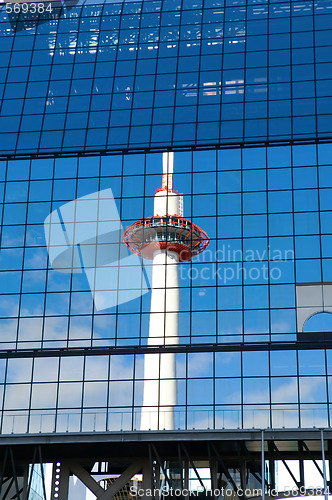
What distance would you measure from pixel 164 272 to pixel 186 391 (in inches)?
388

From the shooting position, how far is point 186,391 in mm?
58156

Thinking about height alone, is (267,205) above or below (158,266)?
above

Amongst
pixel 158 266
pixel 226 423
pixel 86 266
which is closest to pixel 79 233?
pixel 86 266

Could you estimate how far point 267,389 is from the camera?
57438 mm

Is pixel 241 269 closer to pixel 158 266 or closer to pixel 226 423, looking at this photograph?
pixel 158 266

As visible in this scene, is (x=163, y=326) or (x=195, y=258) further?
(x=195, y=258)

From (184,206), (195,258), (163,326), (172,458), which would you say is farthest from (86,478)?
(184,206)

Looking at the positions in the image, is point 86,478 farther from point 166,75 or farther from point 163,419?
point 166,75

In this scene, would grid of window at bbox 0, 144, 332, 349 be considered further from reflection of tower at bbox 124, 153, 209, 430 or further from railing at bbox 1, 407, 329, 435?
railing at bbox 1, 407, 329, 435

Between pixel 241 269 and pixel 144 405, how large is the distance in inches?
496

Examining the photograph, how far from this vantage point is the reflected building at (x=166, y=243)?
5781 cm

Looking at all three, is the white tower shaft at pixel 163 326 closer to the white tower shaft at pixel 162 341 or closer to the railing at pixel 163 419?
the white tower shaft at pixel 162 341

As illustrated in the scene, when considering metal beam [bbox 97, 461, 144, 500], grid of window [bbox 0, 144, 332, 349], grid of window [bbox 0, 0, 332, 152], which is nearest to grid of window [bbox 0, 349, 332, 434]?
grid of window [bbox 0, 144, 332, 349]

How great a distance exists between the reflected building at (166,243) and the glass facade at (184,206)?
14cm
